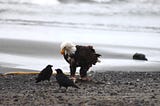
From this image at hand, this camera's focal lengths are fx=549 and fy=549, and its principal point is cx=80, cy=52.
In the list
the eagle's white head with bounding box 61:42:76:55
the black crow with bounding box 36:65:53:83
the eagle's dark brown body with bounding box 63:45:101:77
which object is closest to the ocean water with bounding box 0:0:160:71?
the black crow with bounding box 36:65:53:83

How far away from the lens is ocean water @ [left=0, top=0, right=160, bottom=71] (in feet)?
53.7

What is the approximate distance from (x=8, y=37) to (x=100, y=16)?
10.1 meters

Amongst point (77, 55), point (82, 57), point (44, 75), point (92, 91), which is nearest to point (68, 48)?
point (77, 55)

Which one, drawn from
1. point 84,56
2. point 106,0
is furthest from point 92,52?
point 106,0

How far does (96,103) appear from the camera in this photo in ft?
30.1

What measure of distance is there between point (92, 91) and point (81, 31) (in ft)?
42.0

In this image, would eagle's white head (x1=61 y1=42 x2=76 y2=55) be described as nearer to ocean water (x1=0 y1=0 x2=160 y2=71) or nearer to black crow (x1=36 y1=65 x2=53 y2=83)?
black crow (x1=36 y1=65 x2=53 y2=83)

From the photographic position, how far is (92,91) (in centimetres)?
1081

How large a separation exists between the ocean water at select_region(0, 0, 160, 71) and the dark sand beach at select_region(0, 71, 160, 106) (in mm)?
1923

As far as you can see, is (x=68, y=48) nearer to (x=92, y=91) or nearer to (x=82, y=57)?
(x=82, y=57)

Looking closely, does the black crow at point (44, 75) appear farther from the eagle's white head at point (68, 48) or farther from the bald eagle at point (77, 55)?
the eagle's white head at point (68, 48)

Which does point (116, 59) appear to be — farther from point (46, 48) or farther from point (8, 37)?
point (8, 37)

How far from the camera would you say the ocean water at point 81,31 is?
644 inches

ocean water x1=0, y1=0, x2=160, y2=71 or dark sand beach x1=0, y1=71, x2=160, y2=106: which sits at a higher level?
ocean water x1=0, y1=0, x2=160, y2=71
